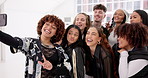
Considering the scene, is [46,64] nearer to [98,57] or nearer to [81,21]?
[98,57]

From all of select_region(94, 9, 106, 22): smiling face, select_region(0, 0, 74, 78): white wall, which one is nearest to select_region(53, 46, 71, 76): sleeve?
select_region(94, 9, 106, 22): smiling face

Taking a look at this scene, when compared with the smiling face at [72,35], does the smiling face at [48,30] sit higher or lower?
higher

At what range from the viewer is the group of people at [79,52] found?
1365 millimetres

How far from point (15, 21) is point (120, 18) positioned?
7.93ft

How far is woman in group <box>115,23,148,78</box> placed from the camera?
1.36m

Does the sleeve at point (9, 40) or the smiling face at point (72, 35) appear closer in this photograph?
the sleeve at point (9, 40)

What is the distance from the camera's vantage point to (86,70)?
1.75 meters

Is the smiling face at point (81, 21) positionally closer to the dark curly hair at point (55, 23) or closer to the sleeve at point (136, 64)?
the dark curly hair at point (55, 23)

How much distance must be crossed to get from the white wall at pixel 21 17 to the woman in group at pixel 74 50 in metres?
2.18

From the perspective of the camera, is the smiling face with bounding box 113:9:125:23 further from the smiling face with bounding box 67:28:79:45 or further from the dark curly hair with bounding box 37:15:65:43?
the dark curly hair with bounding box 37:15:65:43

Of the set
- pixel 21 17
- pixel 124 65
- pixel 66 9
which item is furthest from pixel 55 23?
pixel 66 9

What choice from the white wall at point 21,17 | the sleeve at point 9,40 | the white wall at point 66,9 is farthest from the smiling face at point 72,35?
the white wall at point 66,9

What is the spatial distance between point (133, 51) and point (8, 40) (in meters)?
0.92

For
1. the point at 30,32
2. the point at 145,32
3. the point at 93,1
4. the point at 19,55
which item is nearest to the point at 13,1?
the point at 30,32
